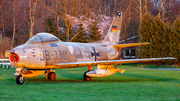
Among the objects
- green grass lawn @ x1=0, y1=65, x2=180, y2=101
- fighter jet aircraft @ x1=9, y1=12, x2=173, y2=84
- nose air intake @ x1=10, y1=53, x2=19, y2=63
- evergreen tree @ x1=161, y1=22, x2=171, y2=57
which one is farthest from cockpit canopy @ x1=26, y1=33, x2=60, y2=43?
evergreen tree @ x1=161, y1=22, x2=171, y2=57

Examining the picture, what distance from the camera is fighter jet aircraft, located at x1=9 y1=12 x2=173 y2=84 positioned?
42.9 ft

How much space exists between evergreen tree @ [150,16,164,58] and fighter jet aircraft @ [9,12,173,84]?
674 inches

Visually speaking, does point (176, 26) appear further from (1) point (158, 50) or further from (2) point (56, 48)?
(2) point (56, 48)

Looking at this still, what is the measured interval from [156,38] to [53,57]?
891 inches

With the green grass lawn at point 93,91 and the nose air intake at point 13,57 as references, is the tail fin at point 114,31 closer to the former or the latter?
the green grass lawn at point 93,91

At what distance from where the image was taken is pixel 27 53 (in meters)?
13.2

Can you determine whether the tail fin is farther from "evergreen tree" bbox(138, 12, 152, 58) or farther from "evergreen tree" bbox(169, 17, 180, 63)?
"evergreen tree" bbox(138, 12, 152, 58)

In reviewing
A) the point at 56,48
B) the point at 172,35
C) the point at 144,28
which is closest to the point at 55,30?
the point at 144,28

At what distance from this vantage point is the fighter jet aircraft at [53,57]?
13.1m

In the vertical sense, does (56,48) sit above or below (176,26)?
below

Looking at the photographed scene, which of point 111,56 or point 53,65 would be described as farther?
point 111,56

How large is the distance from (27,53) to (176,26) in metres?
24.3

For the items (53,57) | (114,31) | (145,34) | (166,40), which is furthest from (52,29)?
(53,57)

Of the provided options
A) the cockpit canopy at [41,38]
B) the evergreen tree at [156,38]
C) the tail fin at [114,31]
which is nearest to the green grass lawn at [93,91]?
the cockpit canopy at [41,38]
